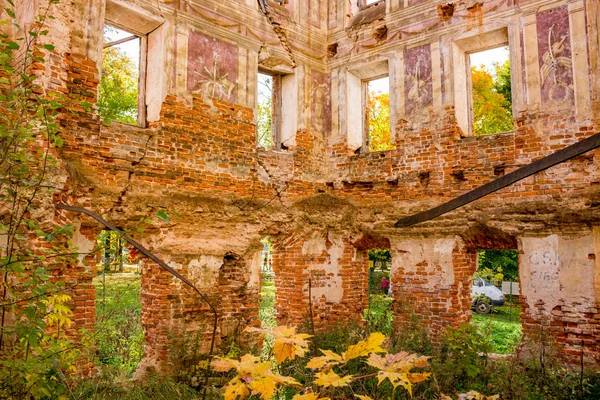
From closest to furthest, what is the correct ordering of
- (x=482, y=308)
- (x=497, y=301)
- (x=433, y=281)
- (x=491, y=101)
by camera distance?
1. (x=433, y=281)
2. (x=482, y=308)
3. (x=497, y=301)
4. (x=491, y=101)

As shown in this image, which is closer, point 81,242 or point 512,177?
point 81,242

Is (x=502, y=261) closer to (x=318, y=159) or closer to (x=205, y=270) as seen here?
(x=318, y=159)

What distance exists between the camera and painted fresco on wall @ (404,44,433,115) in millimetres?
8023

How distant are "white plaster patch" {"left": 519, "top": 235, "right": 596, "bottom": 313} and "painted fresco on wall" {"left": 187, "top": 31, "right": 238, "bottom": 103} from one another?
532 cm

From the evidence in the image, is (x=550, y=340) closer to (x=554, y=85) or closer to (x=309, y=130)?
(x=554, y=85)

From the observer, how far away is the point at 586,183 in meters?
6.50

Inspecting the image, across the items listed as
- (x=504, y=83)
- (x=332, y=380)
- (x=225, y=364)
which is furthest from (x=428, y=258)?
(x=504, y=83)

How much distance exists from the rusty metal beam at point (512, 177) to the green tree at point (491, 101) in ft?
44.1

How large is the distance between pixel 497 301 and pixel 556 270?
10409 mm

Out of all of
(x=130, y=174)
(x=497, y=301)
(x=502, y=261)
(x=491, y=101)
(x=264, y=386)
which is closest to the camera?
(x=264, y=386)

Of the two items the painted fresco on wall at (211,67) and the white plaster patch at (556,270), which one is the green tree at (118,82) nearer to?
the painted fresco on wall at (211,67)

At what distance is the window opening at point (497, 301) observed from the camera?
1083 cm

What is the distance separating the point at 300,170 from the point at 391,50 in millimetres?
2794

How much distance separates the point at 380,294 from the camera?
1264 centimetres
